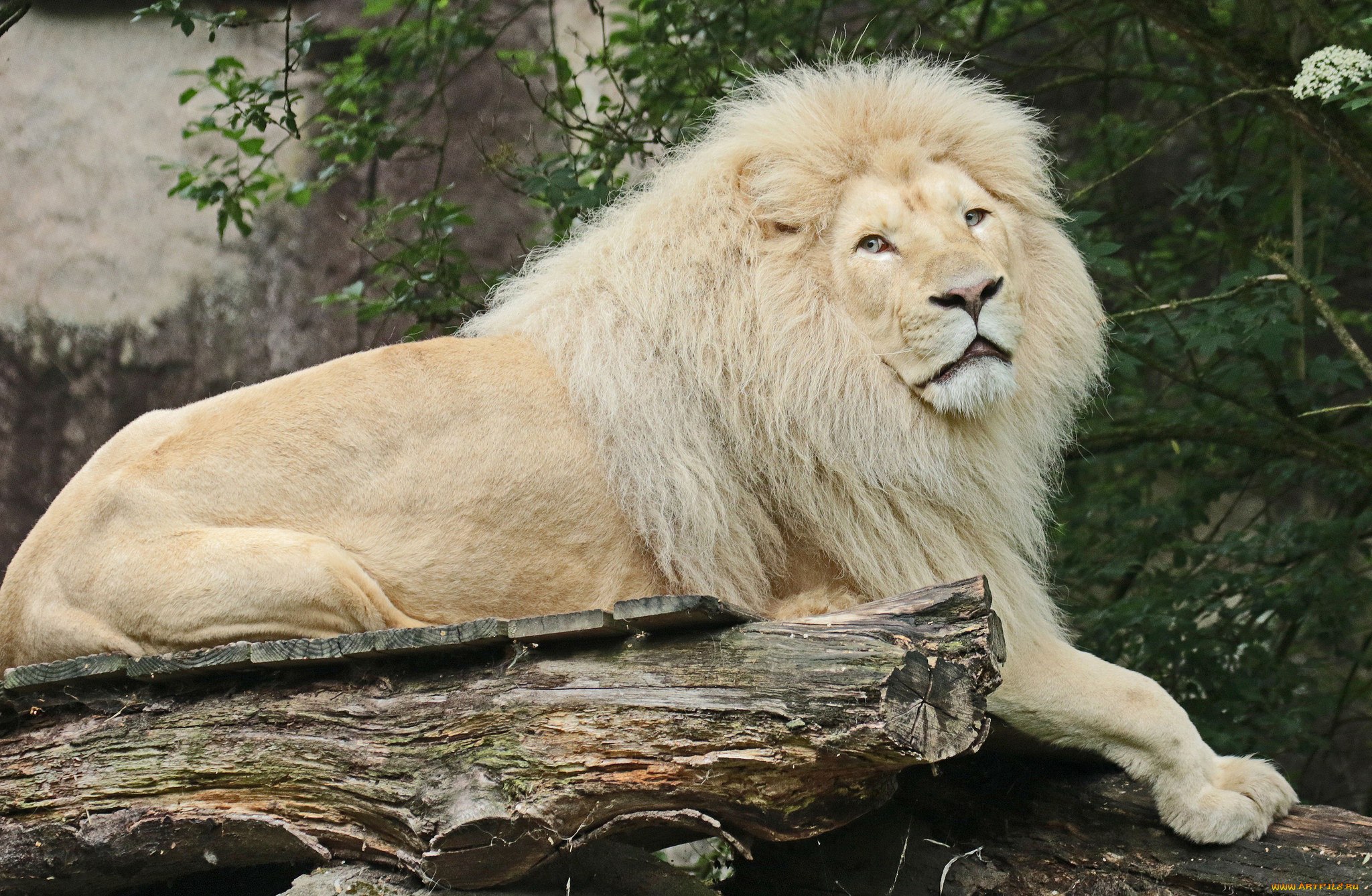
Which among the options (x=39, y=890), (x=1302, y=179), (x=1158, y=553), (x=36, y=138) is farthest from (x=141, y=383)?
(x=1302, y=179)

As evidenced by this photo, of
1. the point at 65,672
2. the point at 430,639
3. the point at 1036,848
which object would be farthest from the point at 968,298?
the point at 65,672

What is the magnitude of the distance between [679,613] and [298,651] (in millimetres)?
907

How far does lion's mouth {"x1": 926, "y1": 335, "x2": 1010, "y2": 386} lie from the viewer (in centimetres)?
331

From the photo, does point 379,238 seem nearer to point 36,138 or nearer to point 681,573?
point 681,573

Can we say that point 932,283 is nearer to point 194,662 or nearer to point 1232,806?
point 1232,806

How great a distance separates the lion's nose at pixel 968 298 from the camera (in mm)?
3250

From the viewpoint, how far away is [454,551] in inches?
129

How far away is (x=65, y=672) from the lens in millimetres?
3039

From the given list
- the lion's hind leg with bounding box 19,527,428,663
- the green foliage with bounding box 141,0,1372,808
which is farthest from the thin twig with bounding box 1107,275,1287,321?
the lion's hind leg with bounding box 19,527,428,663

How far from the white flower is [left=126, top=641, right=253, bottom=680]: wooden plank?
354cm

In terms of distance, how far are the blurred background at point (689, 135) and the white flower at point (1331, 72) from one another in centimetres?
2

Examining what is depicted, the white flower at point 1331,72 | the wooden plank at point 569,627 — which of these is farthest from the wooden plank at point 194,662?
the white flower at point 1331,72

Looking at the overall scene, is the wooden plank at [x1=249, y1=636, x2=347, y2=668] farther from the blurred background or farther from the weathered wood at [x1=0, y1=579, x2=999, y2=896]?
the blurred background

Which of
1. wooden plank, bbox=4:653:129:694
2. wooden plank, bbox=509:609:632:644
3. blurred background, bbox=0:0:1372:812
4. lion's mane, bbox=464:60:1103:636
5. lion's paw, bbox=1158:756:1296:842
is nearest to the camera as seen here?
wooden plank, bbox=509:609:632:644
